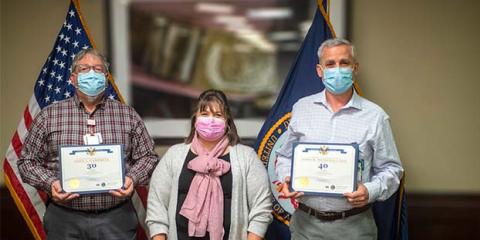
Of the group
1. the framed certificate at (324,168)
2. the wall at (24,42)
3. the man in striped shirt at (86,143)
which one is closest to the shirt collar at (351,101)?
the framed certificate at (324,168)

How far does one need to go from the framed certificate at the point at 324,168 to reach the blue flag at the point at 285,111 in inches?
31.1

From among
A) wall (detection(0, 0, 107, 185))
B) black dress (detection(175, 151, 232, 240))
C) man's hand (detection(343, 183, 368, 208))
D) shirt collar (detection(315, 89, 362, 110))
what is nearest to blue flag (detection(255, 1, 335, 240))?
shirt collar (detection(315, 89, 362, 110))

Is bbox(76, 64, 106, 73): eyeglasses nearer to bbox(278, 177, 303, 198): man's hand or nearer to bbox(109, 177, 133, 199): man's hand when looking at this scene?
bbox(109, 177, 133, 199): man's hand

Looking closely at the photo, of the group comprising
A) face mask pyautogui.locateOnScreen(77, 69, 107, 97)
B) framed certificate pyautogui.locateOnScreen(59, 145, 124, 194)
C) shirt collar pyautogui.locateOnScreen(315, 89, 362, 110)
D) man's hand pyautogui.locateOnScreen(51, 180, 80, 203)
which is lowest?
man's hand pyautogui.locateOnScreen(51, 180, 80, 203)

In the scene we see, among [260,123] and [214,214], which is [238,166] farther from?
[260,123]

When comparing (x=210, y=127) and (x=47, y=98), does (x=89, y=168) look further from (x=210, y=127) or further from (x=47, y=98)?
(x=47, y=98)

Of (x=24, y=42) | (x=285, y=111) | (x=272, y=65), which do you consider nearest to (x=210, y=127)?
(x=285, y=111)

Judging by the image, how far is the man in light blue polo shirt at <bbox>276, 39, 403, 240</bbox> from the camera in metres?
1.95

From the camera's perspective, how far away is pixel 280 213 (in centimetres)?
275

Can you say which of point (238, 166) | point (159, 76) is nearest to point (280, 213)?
point (238, 166)

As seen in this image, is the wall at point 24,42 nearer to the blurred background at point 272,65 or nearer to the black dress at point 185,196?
the blurred background at point 272,65

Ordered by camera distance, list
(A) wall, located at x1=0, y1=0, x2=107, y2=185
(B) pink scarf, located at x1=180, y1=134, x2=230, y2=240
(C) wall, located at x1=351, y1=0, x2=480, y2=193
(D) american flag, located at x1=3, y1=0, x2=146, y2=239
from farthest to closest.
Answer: (A) wall, located at x1=0, y1=0, x2=107, y2=185 → (C) wall, located at x1=351, y1=0, x2=480, y2=193 → (D) american flag, located at x1=3, y1=0, x2=146, y2=239 → (B) pink scarf, located at x1=180, y1=134, x2=230, y2=240

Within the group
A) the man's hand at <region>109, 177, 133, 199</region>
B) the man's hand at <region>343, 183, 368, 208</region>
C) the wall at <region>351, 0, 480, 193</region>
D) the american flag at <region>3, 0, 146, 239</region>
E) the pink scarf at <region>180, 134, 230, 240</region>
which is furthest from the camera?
the wall at <region>351, 0, 480, 193</region>

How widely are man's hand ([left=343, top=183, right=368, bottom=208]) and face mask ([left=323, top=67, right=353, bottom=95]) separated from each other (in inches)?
17.3
